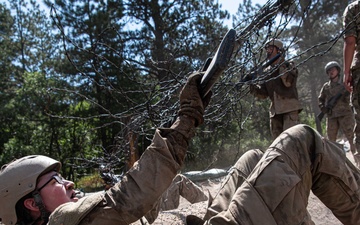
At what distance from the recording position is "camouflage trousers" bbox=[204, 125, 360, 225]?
70.2 inches

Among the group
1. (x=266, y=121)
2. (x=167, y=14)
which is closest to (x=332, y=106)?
(x=167, y=14)

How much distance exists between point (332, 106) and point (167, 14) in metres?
7.44

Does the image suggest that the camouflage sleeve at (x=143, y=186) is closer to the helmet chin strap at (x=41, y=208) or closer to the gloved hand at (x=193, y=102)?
the gloved hand at (x=193, y=102)

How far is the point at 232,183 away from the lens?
2314 mm

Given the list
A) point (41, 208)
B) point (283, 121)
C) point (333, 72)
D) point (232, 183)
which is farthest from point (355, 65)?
point (333, 72)

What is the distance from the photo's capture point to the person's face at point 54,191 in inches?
89.2

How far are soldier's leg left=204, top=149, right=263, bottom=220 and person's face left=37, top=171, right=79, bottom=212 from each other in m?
0.86

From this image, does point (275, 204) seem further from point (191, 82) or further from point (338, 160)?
point (191, 82)

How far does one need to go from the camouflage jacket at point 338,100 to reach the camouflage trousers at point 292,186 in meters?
5.18

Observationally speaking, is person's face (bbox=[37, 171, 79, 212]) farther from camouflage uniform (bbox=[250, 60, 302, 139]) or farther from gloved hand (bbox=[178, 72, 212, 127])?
camouflage uniform (bbox=[250, 60, 302, 139])

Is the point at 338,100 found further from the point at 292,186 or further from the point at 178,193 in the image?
the point at 292,186

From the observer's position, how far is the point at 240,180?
2332 mm

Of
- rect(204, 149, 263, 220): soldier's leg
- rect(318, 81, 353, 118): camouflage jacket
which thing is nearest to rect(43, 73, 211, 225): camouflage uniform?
rect(204, 149, 263, 220): soldier's leg

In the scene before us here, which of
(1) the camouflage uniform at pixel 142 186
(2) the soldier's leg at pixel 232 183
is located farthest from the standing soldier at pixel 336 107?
(1) the camouflage uniform at pixel 142 186
